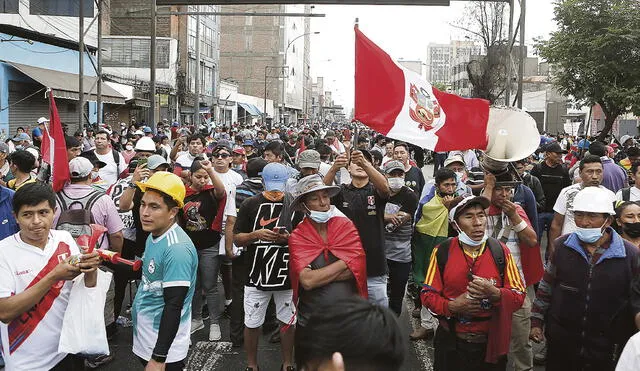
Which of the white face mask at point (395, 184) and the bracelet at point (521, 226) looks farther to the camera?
the white face mask at point (395, 184)

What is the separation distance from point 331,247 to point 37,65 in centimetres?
2284

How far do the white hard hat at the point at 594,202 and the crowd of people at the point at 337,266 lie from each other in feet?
0.04

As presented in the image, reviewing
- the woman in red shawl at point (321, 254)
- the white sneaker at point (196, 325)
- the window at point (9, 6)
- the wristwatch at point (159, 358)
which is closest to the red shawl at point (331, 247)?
the woman in red shawl at point (321, 254)

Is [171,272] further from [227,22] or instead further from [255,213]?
[227,22]

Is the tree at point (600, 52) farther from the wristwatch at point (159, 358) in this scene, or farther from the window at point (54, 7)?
the wristwatch at point (159, 358)

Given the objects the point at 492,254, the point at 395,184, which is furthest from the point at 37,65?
the point at 492,254

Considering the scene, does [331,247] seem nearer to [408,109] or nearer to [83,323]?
[408,109]

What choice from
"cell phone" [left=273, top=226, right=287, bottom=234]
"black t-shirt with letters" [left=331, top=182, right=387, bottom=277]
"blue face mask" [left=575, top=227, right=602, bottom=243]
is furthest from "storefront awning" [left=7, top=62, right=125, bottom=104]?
"blue face mask" [left=575, top=227, right=602, bottom=243]

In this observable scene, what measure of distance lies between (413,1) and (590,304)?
11450mm

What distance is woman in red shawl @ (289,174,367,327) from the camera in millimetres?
4426

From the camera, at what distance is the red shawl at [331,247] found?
4484mm

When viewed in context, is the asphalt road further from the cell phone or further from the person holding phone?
the cell phone

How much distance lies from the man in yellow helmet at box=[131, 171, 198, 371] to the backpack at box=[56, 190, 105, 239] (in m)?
1.35

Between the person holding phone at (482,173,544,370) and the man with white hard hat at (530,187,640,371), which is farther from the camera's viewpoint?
the person holding phone at (482,173,544,370)
